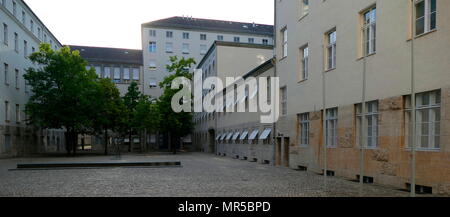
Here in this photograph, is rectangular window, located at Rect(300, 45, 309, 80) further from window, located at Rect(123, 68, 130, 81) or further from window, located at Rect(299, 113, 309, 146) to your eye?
window, located at Rect(123, 68, 130, 81)

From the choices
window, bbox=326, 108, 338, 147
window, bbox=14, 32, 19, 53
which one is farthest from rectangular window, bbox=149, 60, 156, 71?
window, bbox=326, 108, 338, 147

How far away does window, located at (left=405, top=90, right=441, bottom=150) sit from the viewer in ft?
37.2

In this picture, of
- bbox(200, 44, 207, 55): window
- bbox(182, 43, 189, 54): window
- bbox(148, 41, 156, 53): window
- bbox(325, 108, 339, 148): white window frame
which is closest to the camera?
bbox(325, 108, 339, 148): white window frame

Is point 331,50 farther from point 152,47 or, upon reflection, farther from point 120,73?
point 120,73

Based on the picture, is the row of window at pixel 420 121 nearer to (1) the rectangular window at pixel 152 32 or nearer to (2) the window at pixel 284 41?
(2) the window at pixel 284 41

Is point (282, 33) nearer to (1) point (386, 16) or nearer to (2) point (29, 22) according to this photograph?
(1) point (386, 16)

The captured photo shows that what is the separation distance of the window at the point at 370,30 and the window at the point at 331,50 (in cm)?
249

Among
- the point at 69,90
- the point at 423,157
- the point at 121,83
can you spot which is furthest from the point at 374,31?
the point at 121,83

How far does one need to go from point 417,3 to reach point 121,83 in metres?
65.5

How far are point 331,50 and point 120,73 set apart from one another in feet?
197

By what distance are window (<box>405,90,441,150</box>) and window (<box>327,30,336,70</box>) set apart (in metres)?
5.83

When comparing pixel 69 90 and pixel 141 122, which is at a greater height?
pixel 69 90

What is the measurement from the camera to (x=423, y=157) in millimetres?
11453

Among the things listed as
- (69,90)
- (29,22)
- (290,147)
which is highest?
(29,22)
